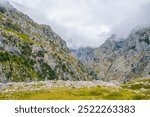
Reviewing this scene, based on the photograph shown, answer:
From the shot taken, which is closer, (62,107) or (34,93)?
(62,107)

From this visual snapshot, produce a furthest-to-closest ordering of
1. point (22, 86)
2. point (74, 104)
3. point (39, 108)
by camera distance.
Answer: point (22, 86) < point (74, 104) < point (39, 108)

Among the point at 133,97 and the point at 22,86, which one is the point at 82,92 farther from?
the point at 22,86

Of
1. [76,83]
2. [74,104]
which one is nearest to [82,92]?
→ [76,83]

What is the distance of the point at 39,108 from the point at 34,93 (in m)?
56.4

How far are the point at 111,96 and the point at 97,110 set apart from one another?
5098cm

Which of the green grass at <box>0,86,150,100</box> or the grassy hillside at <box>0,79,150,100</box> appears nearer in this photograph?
the grassy hillside at <box>0,79,150,100</box>

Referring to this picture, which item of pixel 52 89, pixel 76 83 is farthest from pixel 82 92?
pixel 76 83

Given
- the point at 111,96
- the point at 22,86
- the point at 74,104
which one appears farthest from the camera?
the point at 22,86

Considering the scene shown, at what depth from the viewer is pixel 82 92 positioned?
99.2 m

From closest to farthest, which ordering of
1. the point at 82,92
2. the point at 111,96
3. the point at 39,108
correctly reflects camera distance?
the point at 39,108 < the point at 111,96 < the point at 82,92

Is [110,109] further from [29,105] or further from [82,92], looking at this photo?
[82,92]

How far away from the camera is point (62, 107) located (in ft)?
133

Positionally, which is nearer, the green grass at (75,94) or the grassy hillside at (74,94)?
the grassy hillside at (74,94)

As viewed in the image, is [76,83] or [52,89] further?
[76,83]
